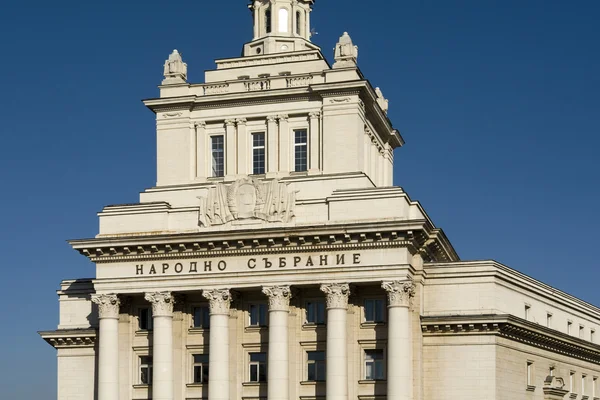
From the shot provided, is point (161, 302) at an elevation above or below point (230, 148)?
below

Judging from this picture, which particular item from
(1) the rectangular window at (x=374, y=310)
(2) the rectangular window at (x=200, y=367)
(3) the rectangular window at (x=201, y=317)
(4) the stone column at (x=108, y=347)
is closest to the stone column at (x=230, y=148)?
(3) the rectangular window at (x=201, y=317)

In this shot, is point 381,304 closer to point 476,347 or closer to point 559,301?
point 476,347

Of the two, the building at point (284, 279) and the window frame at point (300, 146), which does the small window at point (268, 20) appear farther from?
the window frame at point (300, 146)

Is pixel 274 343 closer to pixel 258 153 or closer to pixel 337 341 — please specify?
pixel 337 341

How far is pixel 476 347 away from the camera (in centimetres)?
7181

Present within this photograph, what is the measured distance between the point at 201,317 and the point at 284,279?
6667 mm

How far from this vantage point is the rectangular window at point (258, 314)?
72.9 meters

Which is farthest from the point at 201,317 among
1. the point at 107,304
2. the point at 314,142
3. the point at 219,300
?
the point at 314,142

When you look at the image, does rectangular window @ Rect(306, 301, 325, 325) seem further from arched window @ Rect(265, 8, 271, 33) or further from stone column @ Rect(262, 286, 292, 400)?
arched window @ Rect(265, 8, 271, 33)

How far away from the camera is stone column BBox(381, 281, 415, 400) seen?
223ft

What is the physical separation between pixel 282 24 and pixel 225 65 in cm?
545

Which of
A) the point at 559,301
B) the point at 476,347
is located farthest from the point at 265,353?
the point at 559,301

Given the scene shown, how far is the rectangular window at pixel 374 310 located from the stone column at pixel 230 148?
38.8 ft

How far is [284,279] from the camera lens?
70.5 m
